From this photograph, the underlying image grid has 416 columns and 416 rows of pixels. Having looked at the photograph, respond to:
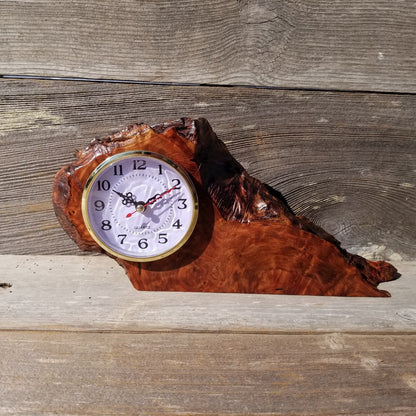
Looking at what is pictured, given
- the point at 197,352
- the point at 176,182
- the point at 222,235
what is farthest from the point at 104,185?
the point at 197,352

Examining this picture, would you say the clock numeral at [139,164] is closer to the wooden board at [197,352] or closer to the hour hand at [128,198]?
the hour hand at [128,198]

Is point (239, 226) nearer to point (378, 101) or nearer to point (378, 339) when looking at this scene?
point (378, 339)

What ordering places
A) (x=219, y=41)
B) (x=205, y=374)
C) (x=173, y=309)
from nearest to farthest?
(x=205, y=374) → (x=173, y=309) → (x=219, y=41)

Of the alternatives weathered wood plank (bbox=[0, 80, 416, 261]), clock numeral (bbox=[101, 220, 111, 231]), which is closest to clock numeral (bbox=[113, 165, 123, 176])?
clock numeral (bbox=[101, 220, 111, 231])

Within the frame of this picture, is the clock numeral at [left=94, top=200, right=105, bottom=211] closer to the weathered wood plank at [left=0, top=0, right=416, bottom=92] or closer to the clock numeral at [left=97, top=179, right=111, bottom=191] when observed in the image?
the clock numeral at [left=97, top=179, right=111, bottom=191]

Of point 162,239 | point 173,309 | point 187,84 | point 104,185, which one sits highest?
point 187,84

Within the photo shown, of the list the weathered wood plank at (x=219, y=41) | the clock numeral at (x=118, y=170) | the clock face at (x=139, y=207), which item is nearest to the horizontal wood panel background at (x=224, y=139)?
the weathered wood plank at (x=219, y=41)

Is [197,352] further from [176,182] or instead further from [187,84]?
[187,84]

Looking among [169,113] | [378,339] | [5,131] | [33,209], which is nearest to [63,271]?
[33,209]
